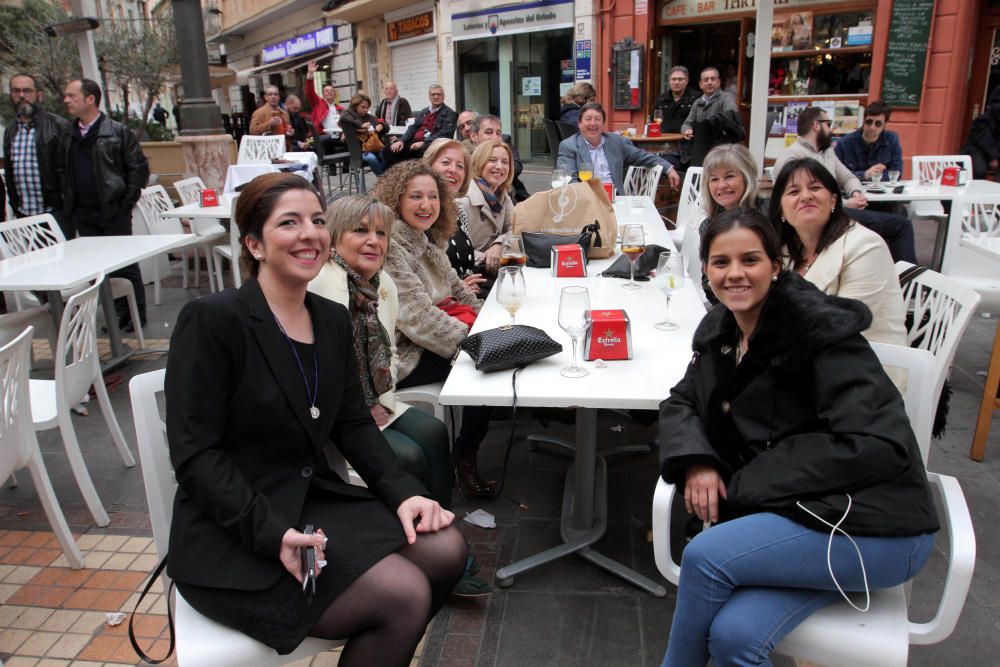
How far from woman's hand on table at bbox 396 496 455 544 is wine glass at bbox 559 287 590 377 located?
0.61 meters

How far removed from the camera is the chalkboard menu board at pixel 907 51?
8.78 meters

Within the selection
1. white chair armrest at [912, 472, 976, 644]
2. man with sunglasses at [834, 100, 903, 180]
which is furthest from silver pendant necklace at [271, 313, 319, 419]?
man with sunglasses at [834, 100, 903, 180]

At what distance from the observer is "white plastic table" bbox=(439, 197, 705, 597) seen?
2.10 meters

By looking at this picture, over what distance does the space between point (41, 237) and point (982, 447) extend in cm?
559

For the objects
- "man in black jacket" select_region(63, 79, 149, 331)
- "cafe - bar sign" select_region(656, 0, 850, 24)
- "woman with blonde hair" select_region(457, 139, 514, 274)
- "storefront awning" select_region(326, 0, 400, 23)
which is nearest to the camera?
"woman with blonde hair" select_region(457, 139, 514, 274)

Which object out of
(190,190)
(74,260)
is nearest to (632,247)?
(74,260)

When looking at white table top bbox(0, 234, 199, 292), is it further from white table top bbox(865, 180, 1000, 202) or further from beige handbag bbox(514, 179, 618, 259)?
white table top bbox(865, 180, 1000, 202)

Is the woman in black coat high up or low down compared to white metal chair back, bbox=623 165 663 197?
down

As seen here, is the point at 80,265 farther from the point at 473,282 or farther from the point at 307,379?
the point at 307,379

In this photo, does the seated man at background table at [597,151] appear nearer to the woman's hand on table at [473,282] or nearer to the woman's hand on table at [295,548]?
the woman's hand on table at [473,282]

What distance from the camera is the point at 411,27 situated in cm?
1614

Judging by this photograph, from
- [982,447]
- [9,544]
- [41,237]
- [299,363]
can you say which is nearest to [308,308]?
[299,363]

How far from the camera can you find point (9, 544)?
283 centimetres

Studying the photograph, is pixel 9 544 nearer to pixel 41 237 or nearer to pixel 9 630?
pixel 9 630
